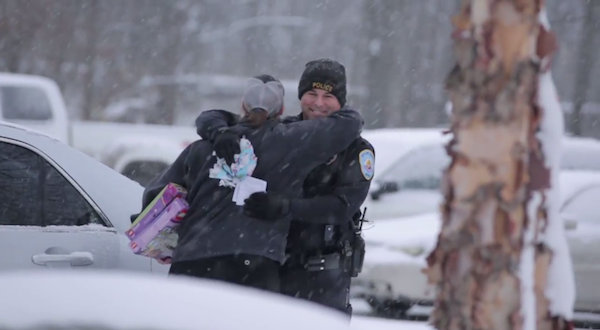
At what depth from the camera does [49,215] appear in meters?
4.45

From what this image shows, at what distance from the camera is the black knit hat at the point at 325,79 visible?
421 centimetres

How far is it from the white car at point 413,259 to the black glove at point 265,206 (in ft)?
14.2

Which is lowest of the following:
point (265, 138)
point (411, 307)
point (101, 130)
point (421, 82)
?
point (411, 307)

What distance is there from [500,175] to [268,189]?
141cm

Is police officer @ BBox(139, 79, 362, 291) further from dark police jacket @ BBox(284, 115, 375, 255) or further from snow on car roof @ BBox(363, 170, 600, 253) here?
snow on car roof @ BBox(363, 170, 600, 253)

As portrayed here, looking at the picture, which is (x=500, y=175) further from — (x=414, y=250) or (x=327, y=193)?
(x=414, y=250)

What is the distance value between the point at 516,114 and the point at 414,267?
18.2 feet

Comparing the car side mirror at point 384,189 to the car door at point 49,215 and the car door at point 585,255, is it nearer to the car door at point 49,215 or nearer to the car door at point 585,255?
the car door at point 585,255

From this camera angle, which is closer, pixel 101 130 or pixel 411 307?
pixel 411 307

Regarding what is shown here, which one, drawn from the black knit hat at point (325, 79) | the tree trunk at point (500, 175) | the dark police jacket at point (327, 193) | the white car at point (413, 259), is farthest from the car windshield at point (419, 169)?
the tree trunk at point (500, 175)

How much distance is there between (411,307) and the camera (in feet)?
28.2

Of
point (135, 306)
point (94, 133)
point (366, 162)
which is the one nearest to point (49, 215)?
point (366, 162)

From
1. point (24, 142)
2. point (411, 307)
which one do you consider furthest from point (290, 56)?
point (24, 142)

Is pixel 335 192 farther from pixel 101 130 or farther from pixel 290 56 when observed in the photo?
pixel 290 56
